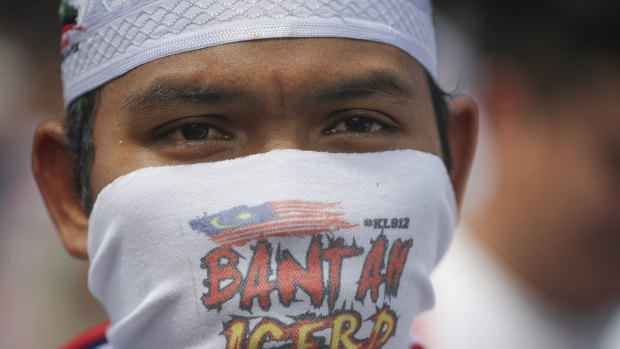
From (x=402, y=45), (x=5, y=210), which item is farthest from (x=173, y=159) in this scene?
(x=5, y=210)

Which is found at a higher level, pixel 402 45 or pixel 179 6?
pixel 179 6

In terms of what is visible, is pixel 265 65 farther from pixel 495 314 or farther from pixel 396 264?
pixel 495 314

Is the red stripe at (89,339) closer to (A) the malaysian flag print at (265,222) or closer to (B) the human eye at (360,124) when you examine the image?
(A) the malaysian flag print at (265,222)

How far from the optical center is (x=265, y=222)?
1.72 metres

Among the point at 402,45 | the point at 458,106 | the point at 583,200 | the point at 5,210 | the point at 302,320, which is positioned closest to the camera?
the point at 302,320

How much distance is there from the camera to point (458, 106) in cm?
252

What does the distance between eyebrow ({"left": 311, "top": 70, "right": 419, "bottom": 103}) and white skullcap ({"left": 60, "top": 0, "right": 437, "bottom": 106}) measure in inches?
4.2

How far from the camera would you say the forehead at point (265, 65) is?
182 cm

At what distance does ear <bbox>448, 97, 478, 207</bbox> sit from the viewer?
2.49 metres

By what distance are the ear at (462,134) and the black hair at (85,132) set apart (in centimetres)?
19

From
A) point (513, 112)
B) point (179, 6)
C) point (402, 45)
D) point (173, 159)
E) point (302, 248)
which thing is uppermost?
point (179, 6)

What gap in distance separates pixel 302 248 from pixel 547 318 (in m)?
2.90

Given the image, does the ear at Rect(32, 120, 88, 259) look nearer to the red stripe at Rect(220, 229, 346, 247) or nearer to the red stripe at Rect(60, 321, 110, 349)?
the red stripe at Rect(60, 321, 110, 349)

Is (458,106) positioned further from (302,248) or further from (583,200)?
(583,200)
